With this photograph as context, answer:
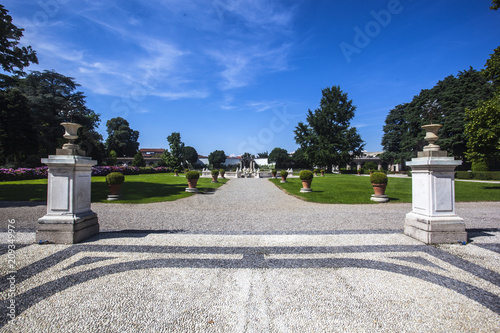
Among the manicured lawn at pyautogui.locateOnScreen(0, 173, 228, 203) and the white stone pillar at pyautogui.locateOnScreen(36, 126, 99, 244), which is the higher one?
the white stone pillar at pyautogui.locateOnScreen(36, 126, 99, 244)

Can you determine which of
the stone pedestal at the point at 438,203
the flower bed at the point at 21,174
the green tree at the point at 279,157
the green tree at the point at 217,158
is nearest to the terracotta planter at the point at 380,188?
the stone pedestal at the point at 438,203

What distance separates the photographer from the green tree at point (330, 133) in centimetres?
4422

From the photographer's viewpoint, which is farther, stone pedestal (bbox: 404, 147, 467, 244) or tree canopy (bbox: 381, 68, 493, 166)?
tree canopy (bbox: 381, 68, 493, 166)

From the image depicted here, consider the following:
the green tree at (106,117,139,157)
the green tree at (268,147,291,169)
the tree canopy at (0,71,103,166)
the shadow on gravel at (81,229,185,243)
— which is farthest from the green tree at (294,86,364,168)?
the green tree at (106,117,139,157)

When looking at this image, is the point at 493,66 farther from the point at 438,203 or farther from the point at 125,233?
the point at 125,233

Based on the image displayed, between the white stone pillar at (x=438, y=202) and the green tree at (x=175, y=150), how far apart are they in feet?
162

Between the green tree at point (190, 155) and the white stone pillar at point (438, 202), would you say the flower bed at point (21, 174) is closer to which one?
the white stone pillar at point (438, 202)

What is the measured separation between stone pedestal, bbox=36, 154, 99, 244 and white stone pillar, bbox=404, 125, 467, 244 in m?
7.07

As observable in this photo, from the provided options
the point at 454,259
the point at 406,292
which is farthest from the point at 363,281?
the point at 454,259

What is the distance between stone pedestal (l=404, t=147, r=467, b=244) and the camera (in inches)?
187

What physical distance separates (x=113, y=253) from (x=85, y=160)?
2.16 meters

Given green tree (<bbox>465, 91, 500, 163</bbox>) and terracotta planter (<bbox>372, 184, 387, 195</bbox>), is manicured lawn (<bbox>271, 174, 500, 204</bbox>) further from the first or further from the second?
green tree (<bbox>465, 91, 500, 163</bbox>)

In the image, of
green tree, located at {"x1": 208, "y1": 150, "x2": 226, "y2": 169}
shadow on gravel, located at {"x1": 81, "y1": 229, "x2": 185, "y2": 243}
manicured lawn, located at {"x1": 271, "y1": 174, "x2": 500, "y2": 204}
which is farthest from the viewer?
green tree, located at {"x1": 208, "y1": 150, "x2": 226, "y2": 169}

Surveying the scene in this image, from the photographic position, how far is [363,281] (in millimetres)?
3193
